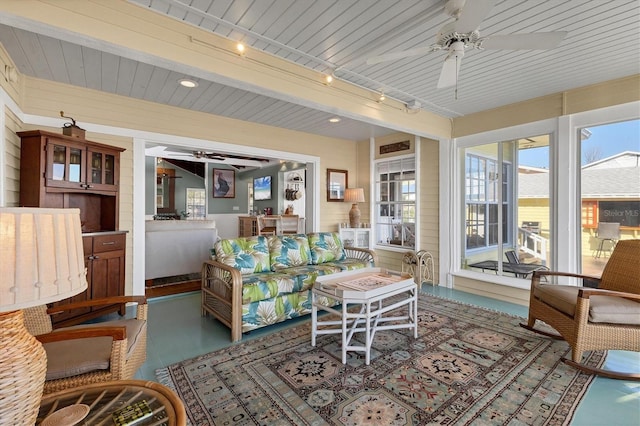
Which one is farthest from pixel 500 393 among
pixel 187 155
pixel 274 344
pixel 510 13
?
pixel 187 155

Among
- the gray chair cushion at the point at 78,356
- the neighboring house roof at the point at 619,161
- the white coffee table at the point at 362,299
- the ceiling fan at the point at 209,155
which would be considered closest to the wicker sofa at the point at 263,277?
the white coffee table at the point at 362,299

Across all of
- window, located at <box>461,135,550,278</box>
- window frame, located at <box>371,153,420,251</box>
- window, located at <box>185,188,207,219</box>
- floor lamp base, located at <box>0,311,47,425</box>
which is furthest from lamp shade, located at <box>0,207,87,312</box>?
window, located at <box>185,188,207,219</box>

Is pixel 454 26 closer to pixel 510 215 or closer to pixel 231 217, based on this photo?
pixel 510 215

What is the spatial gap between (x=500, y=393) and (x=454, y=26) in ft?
8.17

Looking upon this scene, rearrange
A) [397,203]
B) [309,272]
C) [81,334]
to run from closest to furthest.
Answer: [81,334], [309,272], [397,203]

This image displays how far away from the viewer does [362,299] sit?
254 centimetres

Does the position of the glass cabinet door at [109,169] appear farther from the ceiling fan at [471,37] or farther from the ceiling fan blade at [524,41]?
the ceiling fan blade at [524,41]

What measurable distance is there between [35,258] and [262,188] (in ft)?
30.0

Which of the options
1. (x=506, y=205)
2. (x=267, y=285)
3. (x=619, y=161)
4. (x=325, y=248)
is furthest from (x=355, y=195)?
(x=619, y=161)

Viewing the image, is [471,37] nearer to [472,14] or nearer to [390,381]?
[472,14]

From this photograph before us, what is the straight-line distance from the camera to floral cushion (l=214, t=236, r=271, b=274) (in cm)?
337

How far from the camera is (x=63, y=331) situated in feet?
5.38

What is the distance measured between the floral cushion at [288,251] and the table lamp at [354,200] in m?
1.87

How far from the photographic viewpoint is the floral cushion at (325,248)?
4.15m
